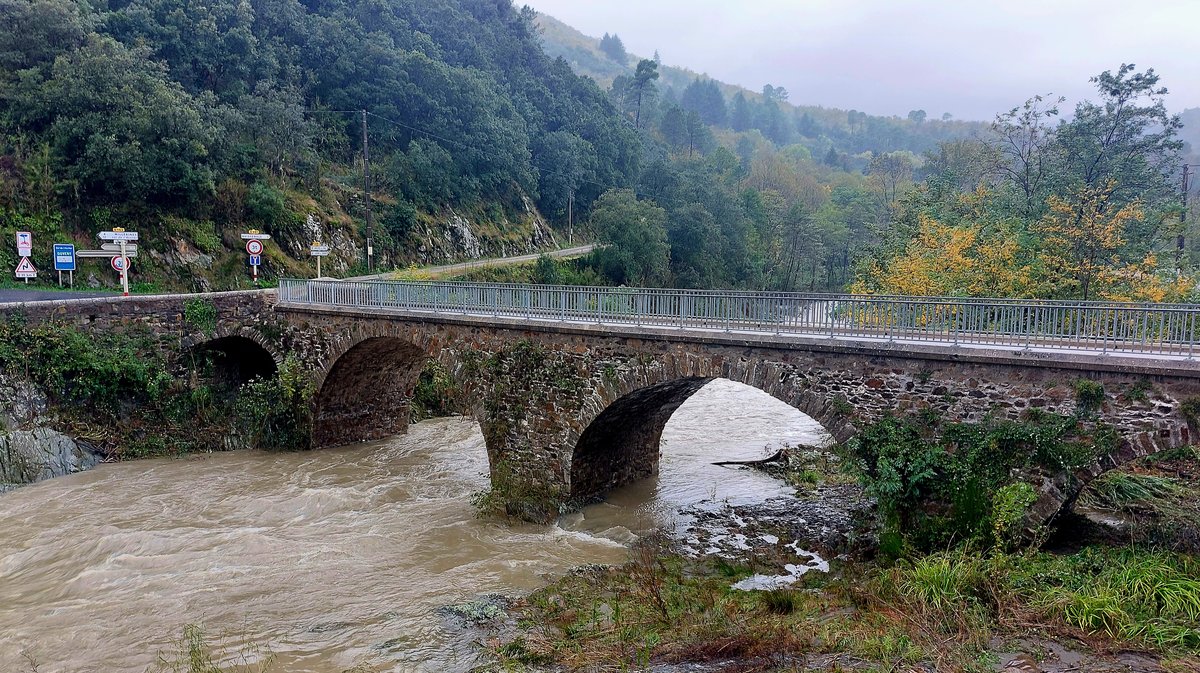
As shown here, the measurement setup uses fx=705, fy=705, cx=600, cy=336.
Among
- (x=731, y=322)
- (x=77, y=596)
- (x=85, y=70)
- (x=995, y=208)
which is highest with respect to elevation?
(x=85, y=70)

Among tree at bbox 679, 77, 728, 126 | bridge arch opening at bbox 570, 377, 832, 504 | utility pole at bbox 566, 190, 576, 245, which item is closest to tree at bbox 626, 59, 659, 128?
utility pole at bbox 566, 190, 576, 245

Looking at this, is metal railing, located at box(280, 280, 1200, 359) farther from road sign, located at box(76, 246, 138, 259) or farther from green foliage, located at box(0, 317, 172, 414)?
road sign, located at box(76, 246, 138, 259)

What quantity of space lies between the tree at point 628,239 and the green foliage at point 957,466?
31.3m

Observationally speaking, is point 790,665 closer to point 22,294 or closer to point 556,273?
point 22,294

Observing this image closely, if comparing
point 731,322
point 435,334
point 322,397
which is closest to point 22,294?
point 322,397

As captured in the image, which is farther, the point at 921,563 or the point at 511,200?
the point at 511,200

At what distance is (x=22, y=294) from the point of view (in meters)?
20.5

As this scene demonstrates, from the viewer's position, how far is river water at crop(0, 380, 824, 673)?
32.5 ft

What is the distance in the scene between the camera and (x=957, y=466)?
33.9ft

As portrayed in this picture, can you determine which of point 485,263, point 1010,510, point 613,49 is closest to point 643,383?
point 1010,510

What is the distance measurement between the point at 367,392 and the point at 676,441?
9478mm

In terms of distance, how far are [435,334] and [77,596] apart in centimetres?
818

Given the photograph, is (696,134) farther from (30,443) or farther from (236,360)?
(30,443)

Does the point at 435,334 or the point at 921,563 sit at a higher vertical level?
the point at 435,334
